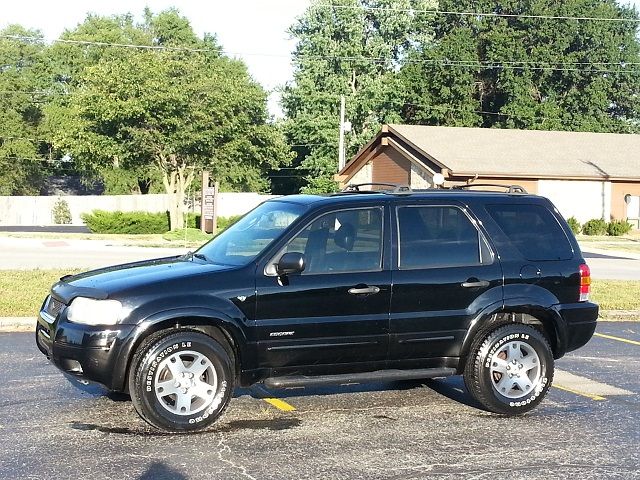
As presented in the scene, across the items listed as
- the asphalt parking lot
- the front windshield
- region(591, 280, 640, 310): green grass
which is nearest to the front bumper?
the asphalt parking lot

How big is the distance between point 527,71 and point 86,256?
1944 inches

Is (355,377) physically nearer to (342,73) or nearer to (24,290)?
(24,290)

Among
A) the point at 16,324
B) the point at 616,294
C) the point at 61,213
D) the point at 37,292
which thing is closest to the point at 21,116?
the point at 61,213

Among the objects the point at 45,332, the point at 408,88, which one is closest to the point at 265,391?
the point at 45,332

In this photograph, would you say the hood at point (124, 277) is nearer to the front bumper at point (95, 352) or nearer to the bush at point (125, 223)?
the front bumper at point (95, 352)

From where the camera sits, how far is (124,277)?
264 inches

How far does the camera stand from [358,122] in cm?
6103

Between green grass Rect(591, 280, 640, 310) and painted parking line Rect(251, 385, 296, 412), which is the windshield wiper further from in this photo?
green grass Rect(591, 280, 640, 310)

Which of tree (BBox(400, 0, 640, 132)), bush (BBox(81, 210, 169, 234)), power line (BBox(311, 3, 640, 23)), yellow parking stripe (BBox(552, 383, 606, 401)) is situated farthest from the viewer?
power line (BBox(311, 3, 640, 23))

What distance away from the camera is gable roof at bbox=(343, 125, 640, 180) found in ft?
135

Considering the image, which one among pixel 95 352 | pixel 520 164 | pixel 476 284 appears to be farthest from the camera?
pixel 520 164

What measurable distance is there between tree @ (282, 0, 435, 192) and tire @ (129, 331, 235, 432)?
49755 mm

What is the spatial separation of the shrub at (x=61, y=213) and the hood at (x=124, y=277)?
48.8m

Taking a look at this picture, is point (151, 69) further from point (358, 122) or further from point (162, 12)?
point (162, 12)
